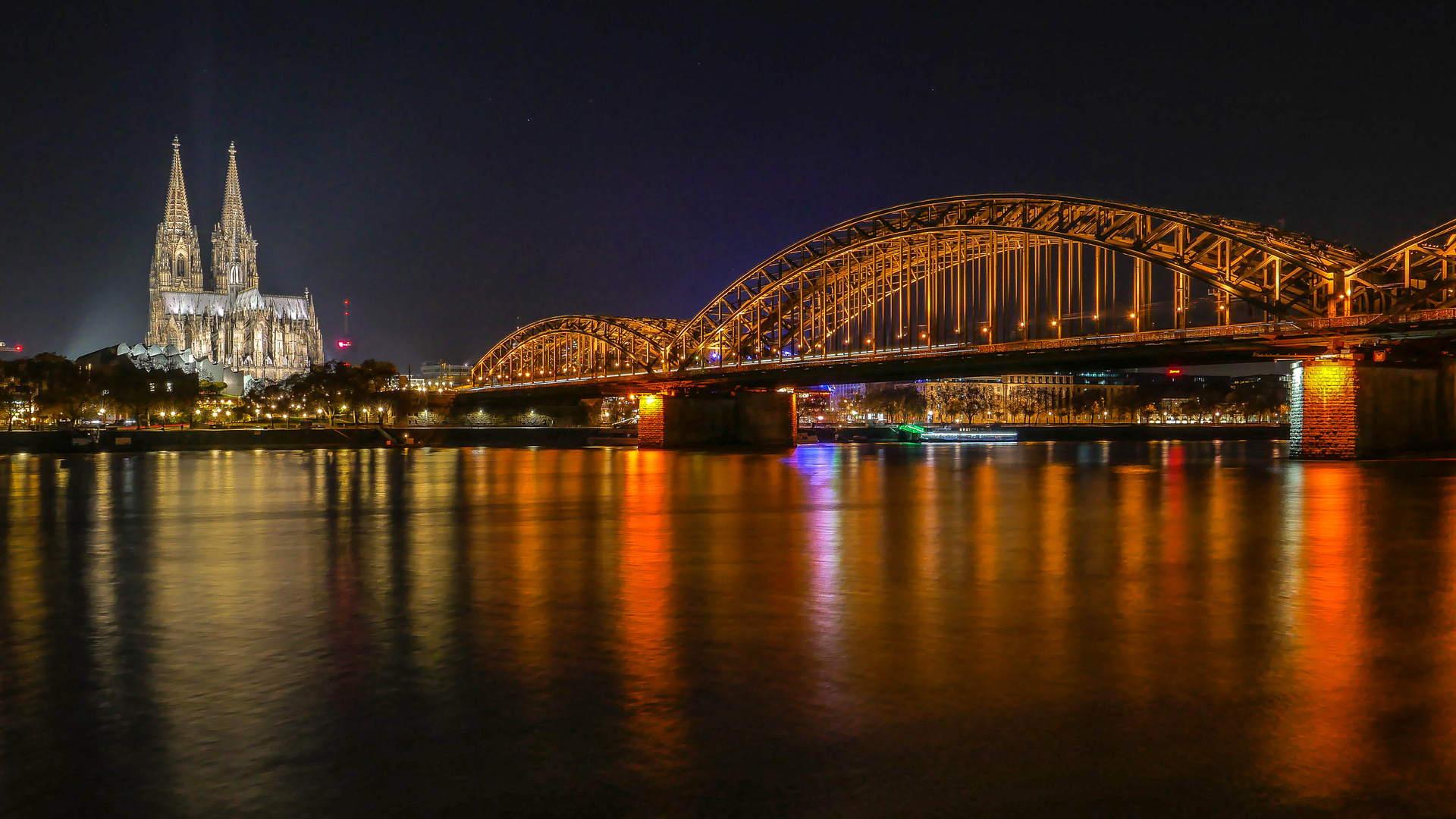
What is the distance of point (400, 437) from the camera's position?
4040 inches

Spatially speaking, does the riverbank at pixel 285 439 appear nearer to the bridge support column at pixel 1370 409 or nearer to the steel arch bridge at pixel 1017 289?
the steel arch bridge at pixel 1017 289

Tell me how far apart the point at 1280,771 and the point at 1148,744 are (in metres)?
0.81

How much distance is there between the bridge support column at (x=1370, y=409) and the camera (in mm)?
51438

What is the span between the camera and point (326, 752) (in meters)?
7.45

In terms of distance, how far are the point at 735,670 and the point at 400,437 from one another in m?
97.8

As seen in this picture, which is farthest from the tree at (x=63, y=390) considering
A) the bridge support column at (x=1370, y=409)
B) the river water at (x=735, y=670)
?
the bridge support column at (x=1370, y=409)

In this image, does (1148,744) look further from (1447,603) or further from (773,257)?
(773,257)

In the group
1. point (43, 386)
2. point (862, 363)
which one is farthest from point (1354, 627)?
point (43, 386)

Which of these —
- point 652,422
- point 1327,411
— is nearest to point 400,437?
point 652,422

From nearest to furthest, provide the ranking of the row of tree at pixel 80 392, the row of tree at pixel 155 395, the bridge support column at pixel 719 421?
the bridge support column at pixel 719 421 → the row of tree at pixel 80 392 → the row of tree at pixel 155 395

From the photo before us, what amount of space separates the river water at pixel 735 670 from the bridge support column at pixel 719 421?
2682 inches

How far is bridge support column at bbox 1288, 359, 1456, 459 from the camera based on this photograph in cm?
5144

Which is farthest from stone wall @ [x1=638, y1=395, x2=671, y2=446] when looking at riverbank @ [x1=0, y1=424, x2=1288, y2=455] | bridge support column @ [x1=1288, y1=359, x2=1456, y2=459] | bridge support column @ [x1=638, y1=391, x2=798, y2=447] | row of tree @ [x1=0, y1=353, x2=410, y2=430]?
bridge support column @ [x1=1288, y1=359, x2=1456, y2=459]

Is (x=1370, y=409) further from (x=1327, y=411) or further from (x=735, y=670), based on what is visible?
(x=735, y=670)
